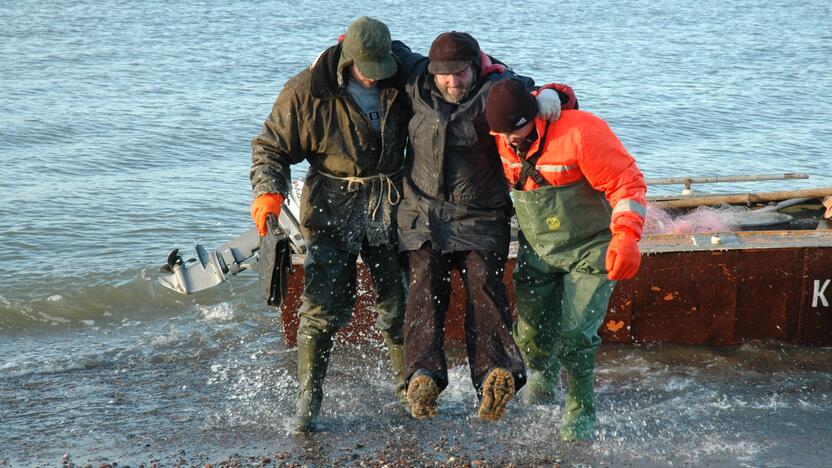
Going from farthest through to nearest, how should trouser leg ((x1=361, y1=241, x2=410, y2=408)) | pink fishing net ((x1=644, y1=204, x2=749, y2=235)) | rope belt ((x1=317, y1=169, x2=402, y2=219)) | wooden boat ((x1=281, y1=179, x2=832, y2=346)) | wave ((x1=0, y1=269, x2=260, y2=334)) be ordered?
wave ((x1=0, y1=269, x2=260, y2=334))
pink fishing net ((x1=644, y1=204, x2=749, y2=235))
wooden boat ((x1=281, y1=179, x2=832, y2=346))
trouser leg ((x1=361, y1=241, x2=410, y2=408))
rope belt ((x1=317, y1=169, x2=402, y2=219))

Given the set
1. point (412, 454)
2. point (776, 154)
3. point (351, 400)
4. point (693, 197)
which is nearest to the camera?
point (412, 454)

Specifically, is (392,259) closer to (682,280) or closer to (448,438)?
(448,438)

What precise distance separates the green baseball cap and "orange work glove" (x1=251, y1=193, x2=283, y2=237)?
747 millimetres

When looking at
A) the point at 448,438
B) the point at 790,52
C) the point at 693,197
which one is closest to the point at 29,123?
the point at 693,197

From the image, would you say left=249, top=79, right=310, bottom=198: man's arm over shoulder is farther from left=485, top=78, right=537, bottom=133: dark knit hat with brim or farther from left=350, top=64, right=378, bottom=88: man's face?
left=485, top=78, right=537, bottom=133: dark knit hat with brim

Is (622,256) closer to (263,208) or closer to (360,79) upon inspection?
(360,79)

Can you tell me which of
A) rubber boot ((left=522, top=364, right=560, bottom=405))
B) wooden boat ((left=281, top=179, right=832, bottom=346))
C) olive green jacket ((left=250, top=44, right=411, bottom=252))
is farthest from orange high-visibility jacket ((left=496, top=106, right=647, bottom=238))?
wooden boat ((left=281, top=179, right=832, bottom=346))

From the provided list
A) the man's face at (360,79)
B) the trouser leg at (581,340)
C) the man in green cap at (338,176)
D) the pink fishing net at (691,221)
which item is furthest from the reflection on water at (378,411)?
the man's face at (360,79)

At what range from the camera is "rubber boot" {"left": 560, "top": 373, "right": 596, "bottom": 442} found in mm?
5125

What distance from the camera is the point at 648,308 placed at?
21.5 feet

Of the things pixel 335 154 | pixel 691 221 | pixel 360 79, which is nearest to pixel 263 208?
pixel 335 154

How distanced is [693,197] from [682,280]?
1718mm

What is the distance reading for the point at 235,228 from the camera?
10.9 meters

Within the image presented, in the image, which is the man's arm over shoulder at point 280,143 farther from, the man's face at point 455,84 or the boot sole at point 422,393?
the boot sole at point 422,393
